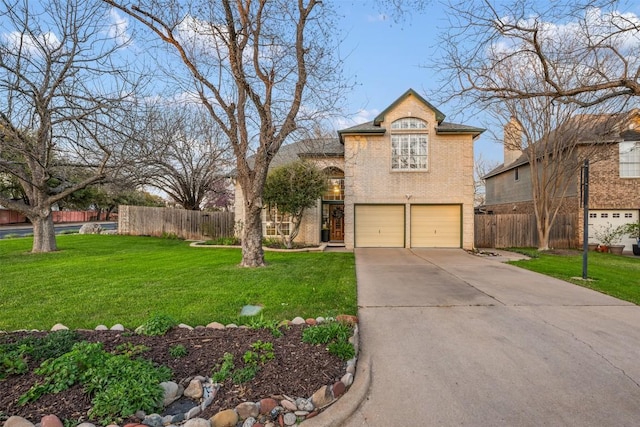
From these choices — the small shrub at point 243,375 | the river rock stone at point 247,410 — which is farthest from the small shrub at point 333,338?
the river rock stone at point 247,410

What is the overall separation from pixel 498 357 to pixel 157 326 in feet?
13.1

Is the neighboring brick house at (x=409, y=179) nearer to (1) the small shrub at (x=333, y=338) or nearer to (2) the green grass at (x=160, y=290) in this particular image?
(2) the green grass at (x=160, y=290)

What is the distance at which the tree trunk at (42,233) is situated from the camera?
39.8ft

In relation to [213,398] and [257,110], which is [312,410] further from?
[257,110]

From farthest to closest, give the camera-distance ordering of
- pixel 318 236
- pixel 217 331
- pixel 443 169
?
pixel 318 236, pixel 443 169, pixel 217 331

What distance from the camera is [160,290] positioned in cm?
648

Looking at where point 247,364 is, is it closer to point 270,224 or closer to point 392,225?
point 392,225

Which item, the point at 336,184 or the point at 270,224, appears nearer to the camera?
the point at 270,224

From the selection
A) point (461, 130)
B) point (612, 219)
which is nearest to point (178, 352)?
point (461, 130)

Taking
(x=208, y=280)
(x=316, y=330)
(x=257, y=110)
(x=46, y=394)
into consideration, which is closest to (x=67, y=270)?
(x=208, y=280)

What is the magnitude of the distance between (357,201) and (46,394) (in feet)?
45.0

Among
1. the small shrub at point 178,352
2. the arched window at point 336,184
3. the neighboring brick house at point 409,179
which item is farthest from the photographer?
the arched window at point 336,184

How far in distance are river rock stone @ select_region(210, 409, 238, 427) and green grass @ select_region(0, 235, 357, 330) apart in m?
2.12

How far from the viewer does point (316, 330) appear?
3.76 m
